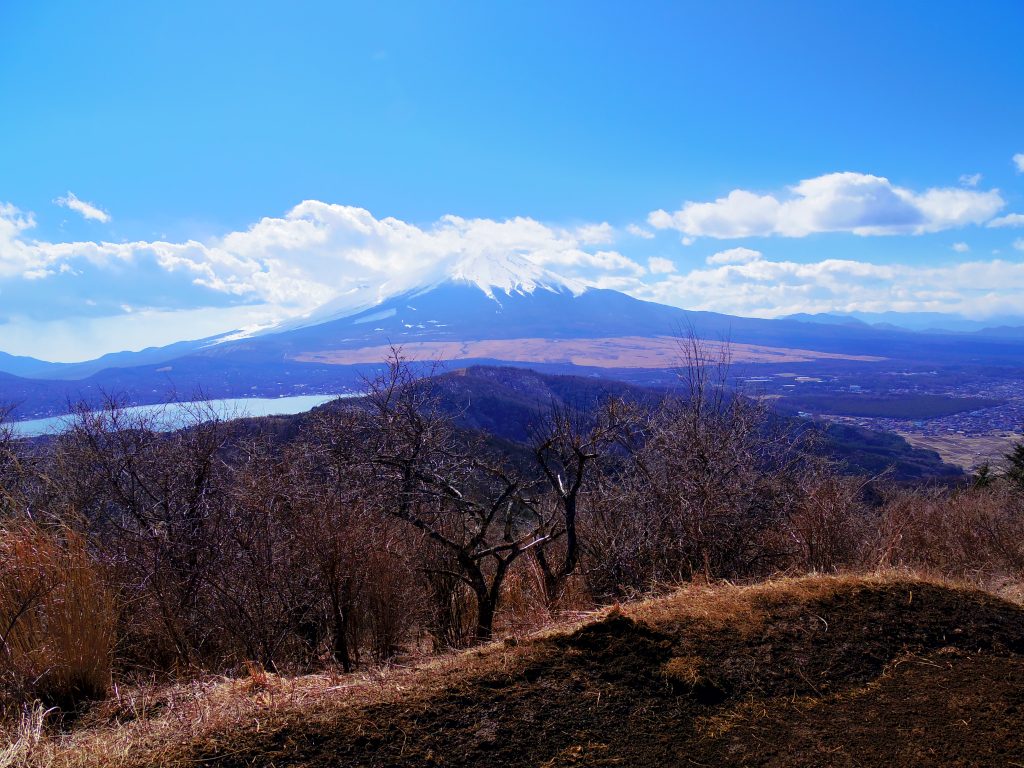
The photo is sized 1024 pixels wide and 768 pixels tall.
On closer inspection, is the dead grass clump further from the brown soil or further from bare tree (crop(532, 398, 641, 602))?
bare tree (crop(532, 398, 641, 602))

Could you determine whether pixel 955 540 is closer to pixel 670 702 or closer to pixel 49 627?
pixel 670 702

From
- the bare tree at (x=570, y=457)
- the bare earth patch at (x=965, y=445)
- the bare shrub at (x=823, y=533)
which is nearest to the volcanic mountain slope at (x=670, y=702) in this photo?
the bare shrub at (x=823, y=533)

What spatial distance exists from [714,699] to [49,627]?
12.5 ft

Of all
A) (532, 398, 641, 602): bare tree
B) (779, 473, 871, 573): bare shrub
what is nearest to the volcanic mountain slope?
(779, 473, 871, 573): bare shrub

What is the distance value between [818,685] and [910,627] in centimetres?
113

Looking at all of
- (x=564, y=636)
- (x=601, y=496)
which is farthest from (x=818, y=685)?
(x=601, y=496)

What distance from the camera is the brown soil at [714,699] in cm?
285

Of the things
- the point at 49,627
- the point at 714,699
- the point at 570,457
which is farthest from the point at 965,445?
the point at 49,627

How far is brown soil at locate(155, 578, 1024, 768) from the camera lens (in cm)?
285

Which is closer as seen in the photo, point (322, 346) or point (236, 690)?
point (236, 690)

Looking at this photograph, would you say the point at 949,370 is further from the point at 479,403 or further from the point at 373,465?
the point at 373,465

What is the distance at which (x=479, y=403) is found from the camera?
→ 53.4 m

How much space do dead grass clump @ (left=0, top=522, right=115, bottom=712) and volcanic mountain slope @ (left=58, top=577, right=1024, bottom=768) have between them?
0.46 meters

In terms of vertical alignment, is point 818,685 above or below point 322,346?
below
